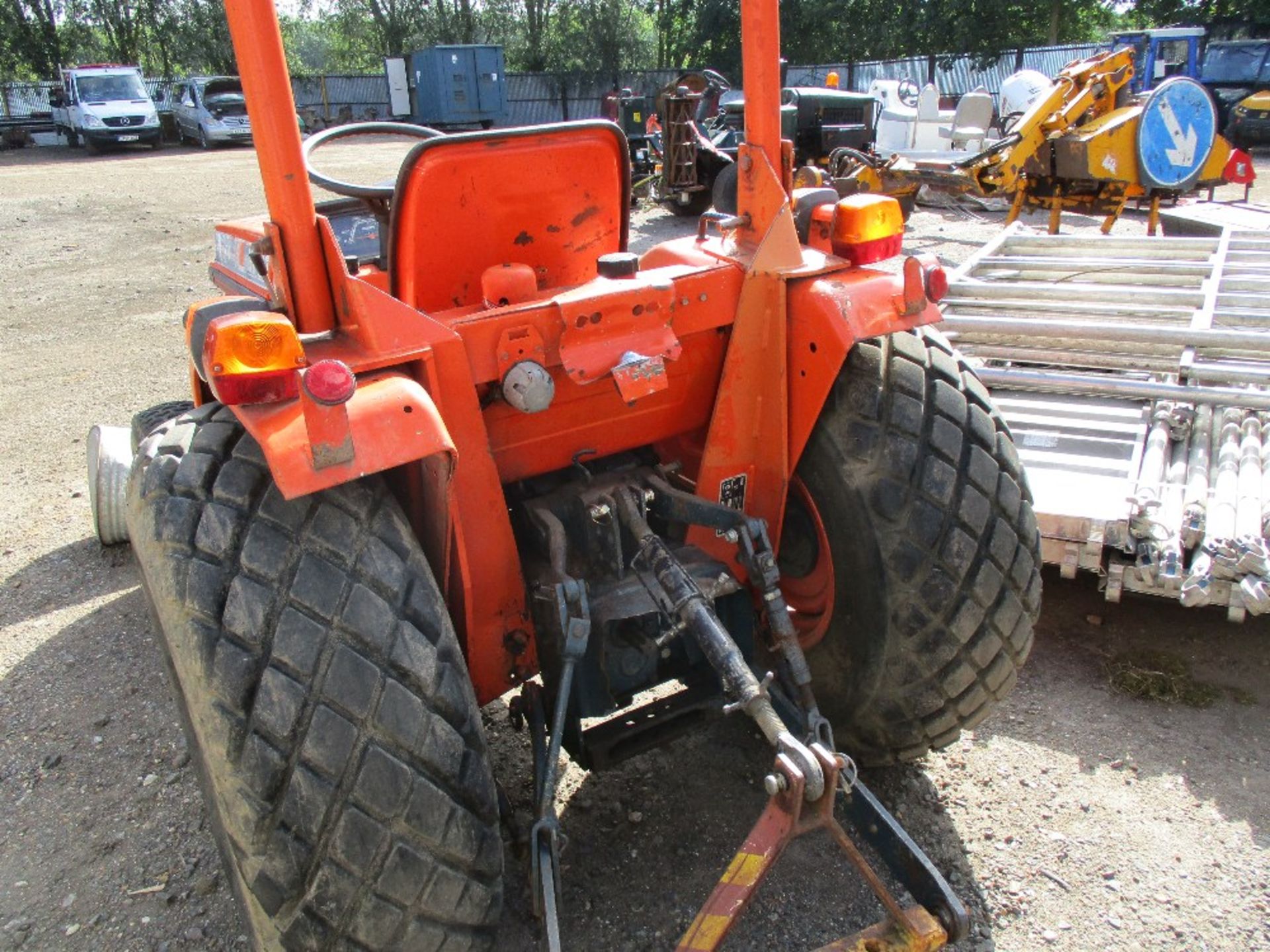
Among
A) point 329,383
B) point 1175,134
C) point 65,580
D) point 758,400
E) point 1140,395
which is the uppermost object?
point 329,383

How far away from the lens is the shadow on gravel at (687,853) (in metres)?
2.32

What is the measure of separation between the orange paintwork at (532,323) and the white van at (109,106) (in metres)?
25.3

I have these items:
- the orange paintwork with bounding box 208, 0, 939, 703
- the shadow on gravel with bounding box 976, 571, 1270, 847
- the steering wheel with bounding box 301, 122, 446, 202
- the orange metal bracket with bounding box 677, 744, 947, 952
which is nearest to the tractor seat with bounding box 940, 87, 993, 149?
the shadow on gravel with bounding box 976, 571, 1270, 847

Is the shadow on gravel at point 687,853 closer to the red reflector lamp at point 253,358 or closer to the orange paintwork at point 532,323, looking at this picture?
the orange paintwork at point 532,323

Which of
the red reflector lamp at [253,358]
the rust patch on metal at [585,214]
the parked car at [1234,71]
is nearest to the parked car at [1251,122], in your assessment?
the parked car at [1234,71]

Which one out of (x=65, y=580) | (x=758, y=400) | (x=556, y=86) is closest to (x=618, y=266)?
(x=758, y=400)

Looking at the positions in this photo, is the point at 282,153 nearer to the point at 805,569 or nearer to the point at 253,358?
the point at 253,358

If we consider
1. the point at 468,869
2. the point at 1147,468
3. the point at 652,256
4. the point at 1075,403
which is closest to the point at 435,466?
the point at 468,869

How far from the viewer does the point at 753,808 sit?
2.69m

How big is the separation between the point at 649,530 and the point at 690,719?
1.74 ft

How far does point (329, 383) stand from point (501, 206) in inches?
33.8

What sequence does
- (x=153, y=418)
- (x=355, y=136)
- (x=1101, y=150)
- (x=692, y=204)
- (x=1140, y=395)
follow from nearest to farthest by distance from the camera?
(x=355, y=136) < (x=153, y=418) < (x=1140, y=395) < (x=1101, y=150) < (x=692, y=204)

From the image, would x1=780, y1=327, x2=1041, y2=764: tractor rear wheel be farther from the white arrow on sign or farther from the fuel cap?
the white arrow on sign

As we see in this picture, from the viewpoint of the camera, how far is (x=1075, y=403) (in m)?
4.29
